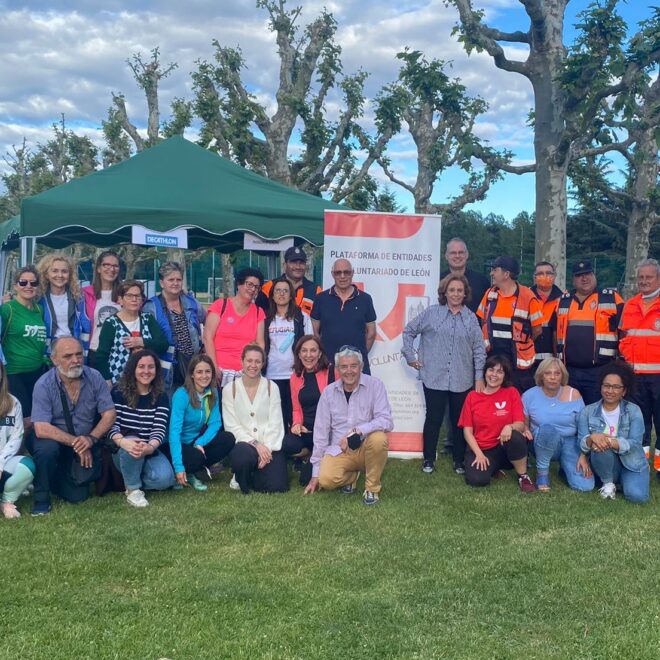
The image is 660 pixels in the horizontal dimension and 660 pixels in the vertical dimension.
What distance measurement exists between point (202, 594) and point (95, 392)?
198cm

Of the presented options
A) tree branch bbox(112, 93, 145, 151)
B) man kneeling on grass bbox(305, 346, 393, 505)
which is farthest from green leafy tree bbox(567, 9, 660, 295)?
tree branch bbox(112, 93, 145, 151)

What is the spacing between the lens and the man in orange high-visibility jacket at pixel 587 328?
5273 millimetres

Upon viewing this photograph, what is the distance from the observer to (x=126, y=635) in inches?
110

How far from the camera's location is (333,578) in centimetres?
339

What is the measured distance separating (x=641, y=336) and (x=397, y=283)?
207 centimetres

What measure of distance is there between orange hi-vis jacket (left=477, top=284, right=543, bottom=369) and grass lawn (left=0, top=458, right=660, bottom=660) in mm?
1186

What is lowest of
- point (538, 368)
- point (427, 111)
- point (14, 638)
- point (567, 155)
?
point (14, 638)

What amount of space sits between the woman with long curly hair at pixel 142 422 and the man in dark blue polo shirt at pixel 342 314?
1.40 m

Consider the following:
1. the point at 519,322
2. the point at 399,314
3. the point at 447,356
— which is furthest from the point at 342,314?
the point at 519,322

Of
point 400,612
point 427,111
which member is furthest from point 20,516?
point 427,111

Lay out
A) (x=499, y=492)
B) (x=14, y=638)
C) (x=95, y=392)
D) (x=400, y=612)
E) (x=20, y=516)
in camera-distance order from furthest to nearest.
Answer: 1. (x=499, y=492)
2. (x=95, y=392)
3. (x=20, y=516)
4. (x=400, y=612)
5. (x=14, y=638)

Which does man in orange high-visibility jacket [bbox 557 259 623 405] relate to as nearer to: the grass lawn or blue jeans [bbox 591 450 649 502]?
blue jeans [bbox 591 450 649 502]

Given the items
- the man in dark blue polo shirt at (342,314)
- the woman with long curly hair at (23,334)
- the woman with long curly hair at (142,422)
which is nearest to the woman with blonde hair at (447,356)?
the man in dark blue polo shirt at (342,314)

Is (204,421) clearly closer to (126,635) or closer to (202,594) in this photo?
(202,594)
